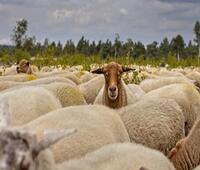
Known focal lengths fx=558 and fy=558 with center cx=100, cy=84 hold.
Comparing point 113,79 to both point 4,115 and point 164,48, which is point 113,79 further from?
point 164,48

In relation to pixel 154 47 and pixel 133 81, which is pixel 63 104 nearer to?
pixel 133 81

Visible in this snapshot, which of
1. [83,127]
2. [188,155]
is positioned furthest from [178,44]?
[83,127]

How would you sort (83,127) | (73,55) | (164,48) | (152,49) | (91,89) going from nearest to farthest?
(83,127) < (91,89) < (73,55) < (152,49) < (164,48)

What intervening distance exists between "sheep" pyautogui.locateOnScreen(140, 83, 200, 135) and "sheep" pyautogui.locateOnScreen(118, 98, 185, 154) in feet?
5.00

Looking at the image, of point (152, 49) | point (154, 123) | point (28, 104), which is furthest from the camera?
point (152, 49)

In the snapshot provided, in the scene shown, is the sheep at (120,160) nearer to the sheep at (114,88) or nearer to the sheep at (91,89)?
→ the sheep at (114,88)

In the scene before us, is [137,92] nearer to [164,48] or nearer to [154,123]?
[154,123]

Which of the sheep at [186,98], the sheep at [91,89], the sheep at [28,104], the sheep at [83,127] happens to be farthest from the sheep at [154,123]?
the sheep at [91,89]

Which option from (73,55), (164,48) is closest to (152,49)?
(164,48)

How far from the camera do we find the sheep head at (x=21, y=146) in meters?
3.62

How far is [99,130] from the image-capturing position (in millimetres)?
6719

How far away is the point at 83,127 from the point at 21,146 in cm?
297

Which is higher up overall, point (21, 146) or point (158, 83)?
point (21, 146)

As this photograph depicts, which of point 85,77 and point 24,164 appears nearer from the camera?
point 24,164
